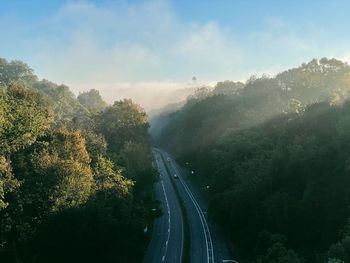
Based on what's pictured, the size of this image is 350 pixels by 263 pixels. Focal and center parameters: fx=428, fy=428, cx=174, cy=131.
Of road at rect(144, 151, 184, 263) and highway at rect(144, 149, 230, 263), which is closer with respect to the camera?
road at rect(144, 151, 184, 263)

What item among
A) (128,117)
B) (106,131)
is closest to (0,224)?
(106,131)

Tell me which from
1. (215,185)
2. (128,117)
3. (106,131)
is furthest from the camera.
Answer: (128,117)

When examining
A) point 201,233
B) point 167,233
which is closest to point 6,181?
point 167,233

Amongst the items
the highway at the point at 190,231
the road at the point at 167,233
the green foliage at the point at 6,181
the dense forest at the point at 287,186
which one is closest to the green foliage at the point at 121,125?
the highway at the point at 190,231

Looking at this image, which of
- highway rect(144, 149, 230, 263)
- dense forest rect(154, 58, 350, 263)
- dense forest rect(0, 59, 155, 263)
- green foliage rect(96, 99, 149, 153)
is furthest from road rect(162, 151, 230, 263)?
green foliage rect(96, 99, 149, 153)

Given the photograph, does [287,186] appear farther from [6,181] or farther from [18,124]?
[18,124]

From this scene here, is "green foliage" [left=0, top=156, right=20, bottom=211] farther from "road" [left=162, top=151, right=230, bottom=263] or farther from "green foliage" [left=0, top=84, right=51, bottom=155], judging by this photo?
"road" [left=162, top=151, right=230, bottom=263]

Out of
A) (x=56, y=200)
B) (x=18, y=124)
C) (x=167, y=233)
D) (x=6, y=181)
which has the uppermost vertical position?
(x=18, y=124)

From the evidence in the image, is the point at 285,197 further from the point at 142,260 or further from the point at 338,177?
the point at 142,260
